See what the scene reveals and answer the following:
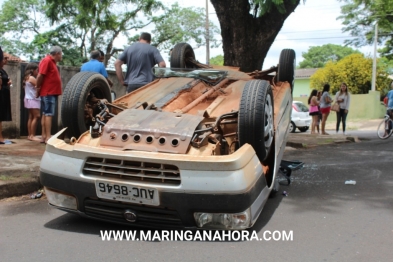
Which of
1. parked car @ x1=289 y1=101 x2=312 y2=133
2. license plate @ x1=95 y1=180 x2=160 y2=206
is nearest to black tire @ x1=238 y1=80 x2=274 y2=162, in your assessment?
license plate @ x1=95 y1=180 x2=160 y2=206

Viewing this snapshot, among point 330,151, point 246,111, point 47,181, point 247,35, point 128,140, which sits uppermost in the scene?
point 247,35

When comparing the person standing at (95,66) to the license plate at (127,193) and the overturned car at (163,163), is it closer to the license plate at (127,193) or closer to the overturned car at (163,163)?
the overturned car at (163,163)

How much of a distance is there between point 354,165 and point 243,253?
4.39m

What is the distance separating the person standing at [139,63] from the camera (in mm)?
6570

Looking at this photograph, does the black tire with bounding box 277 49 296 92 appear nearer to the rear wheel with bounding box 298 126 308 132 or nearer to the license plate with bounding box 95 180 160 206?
the license plate with bounding box 95 180 160 206

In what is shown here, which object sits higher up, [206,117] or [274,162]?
[206,117]

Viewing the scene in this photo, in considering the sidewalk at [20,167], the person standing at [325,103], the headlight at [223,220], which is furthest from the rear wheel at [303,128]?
the headlight at [223,220]

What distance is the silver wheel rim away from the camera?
3960mm

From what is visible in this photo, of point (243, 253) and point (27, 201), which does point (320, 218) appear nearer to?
point (243, 253)

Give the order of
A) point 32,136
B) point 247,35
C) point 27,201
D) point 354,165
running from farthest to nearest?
1. point 247,35
2. point 32,136
3. point 354,165
4. point 27,201

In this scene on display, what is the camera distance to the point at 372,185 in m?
5.63

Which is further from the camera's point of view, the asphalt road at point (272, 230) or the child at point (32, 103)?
the child at point (32, 103)

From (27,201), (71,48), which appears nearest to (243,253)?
(27,201)

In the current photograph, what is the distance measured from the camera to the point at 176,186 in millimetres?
3326
